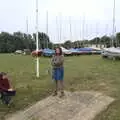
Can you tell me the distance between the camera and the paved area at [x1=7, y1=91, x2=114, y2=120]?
9273 mm

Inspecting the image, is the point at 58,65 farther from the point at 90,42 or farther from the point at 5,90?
the point at 90,42

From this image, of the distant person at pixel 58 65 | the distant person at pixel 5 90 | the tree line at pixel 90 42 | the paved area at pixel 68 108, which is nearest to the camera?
the paved area at pixel 68 108

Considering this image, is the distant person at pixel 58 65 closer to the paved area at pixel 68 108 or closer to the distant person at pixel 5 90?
the paved area at pixel 68 108

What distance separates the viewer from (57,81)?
11812 millimetres

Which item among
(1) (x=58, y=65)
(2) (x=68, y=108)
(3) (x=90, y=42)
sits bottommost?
(2) (x=68, y=108)

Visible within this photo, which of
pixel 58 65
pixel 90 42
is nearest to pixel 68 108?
pixel 58 65

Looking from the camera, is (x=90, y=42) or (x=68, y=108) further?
(x=90, y=42)

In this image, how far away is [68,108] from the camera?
32.8 feet

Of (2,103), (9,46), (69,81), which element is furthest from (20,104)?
(9,46)

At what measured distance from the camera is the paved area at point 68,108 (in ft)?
30.4

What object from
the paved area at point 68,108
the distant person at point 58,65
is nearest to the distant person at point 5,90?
the paved area at point 68,108

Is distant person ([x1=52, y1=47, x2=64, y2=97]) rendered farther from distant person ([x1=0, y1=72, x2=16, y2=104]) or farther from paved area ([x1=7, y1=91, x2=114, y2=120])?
distant person ([x1=0, y1=72, x2=16, y2=104])

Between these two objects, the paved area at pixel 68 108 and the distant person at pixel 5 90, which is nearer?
the paved area at pixel 68 108

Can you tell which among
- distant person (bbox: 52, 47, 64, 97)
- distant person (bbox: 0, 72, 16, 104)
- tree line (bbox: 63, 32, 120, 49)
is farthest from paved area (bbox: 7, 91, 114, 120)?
tree line (bbox: 63, 32, 120, 49)
